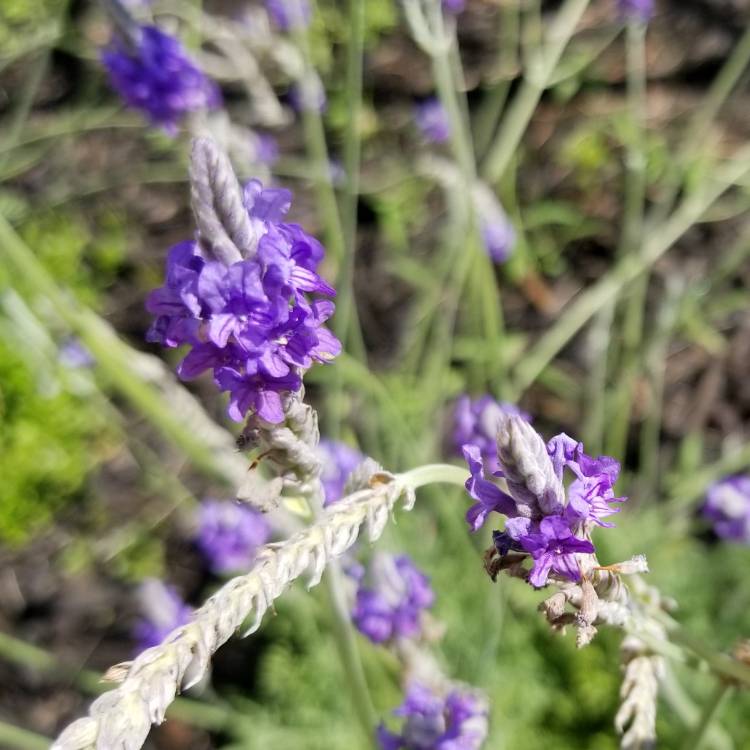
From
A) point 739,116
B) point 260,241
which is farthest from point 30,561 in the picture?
point 739,116

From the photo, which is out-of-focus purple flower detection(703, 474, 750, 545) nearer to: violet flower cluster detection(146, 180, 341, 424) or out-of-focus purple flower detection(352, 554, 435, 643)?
out-of-focus purple flower detection(352, 554, 435, 643)

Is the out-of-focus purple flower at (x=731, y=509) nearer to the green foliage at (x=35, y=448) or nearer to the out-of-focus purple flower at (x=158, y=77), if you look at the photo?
the out-of-focus purple flower at (x=158, y=77)

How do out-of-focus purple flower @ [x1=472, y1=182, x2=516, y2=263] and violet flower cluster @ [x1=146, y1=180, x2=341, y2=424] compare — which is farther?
out-of-focus purple flower @ [x1=472, y1=182, x2=516, y2=263]

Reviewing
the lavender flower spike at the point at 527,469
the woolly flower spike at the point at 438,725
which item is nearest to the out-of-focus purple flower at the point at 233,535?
the woolly flower spike at the point at 438,725

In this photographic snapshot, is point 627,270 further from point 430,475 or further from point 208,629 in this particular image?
point 208,629

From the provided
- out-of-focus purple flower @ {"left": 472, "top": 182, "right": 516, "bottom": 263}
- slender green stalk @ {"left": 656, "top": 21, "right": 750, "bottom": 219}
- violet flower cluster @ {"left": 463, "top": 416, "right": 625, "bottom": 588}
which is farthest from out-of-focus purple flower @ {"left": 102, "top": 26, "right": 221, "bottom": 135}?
slender green stalk @ {"left": 656, "top": 21, "right": 750, "bottom": 219}

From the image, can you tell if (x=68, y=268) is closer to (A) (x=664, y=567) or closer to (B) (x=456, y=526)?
(B) (x=456, y=526)

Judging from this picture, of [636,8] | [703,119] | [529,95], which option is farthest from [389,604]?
[636,8]
